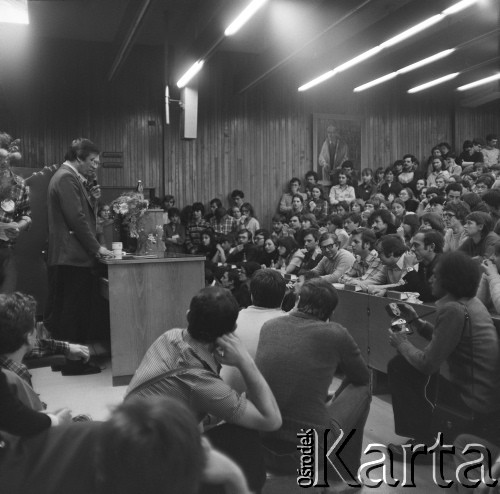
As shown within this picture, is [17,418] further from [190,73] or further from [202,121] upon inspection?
[202,121]

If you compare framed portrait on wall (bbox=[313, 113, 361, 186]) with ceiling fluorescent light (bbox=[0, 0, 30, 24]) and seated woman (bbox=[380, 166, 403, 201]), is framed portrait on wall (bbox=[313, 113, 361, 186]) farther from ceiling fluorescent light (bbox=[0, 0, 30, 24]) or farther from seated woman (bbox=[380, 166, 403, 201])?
ceiling fluorescent light (bbox=[0, 0, 30, 24])

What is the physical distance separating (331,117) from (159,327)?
323 inches

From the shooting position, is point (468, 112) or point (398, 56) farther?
point (468, 112)

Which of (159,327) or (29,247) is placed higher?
(29,247)

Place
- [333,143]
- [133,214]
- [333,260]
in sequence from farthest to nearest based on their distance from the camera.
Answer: [333,143] < [333,260] < [133,214]

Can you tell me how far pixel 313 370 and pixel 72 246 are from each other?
2.33m

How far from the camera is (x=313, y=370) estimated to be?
6.64ft

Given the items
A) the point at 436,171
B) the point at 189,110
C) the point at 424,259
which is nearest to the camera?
the point at 424,259

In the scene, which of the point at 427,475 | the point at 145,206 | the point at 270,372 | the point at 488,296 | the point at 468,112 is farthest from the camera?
the point at 468,112

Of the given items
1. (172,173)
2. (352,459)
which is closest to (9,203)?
A: (352,459)

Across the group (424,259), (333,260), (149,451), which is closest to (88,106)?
(333,260)

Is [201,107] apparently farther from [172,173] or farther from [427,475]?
[427,475]

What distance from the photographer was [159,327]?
3.75 metres

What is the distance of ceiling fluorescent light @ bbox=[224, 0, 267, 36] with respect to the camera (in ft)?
20.1
